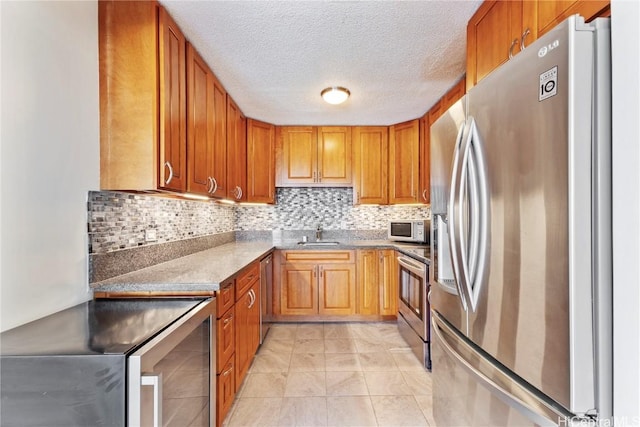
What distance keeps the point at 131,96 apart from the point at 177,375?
51.7 inches

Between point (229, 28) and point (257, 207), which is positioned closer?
point (229, 28)

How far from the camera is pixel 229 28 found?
1647 mm

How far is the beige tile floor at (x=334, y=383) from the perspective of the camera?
1768 millimetres

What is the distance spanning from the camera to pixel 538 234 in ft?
2.70

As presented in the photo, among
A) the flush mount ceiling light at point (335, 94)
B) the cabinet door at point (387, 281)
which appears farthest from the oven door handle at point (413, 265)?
the flush mount ceiling light at point (335, 94)

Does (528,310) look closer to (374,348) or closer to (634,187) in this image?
(634,187)

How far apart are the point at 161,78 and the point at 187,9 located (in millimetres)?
381

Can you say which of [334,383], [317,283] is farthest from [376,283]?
[334,383]

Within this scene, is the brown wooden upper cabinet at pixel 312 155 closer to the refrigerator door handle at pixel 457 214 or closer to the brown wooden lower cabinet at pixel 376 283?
the brown wooden lower cabinet at pixel 376 283

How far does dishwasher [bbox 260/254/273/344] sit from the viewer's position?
2.62m

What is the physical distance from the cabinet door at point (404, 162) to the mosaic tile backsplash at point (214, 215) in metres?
0.47

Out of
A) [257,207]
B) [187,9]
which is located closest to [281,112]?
[257,207]

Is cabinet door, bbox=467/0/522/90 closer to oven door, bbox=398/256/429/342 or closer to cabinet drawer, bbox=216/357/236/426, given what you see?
oven door, bbox=398/256/429/342

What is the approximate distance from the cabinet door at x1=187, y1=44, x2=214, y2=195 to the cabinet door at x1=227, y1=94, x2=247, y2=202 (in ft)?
1.48
